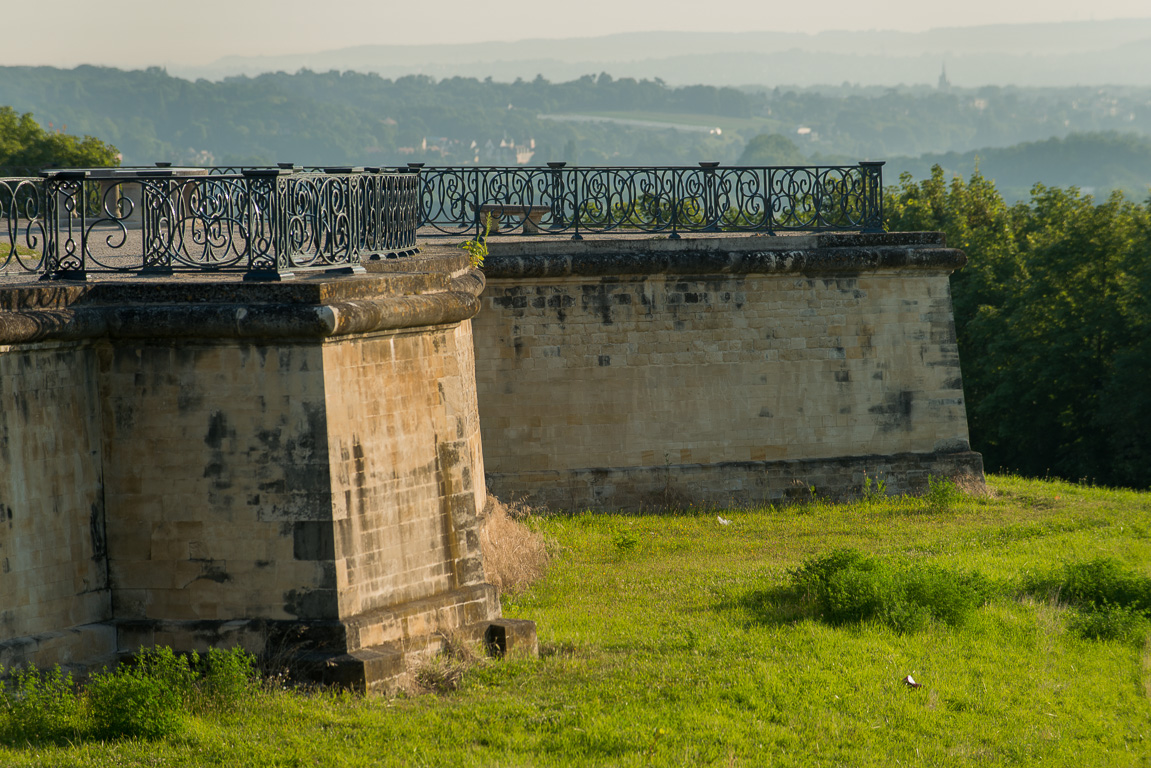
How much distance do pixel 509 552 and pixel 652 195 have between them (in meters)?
6.68

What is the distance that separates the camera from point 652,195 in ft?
52.7

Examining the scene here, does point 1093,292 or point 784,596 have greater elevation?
point 1093,292

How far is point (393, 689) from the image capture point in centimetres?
799

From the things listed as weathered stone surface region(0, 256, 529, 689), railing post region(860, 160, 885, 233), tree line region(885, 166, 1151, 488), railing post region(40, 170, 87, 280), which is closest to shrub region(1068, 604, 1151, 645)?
weathered stone surface region(0, 256, 529, 689)

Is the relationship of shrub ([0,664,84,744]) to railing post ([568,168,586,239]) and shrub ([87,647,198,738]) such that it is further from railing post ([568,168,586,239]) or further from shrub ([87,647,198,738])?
railing post ([568,168,586,239])

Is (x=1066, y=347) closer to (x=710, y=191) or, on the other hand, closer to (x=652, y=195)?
(x=710, y=191)

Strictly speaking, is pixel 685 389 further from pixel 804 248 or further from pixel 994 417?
pixel 994 417

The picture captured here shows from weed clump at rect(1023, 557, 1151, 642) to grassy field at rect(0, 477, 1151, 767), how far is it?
0.10m

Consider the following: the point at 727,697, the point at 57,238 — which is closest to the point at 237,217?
the point at 57,238

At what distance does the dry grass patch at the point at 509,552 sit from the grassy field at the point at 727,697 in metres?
0.23

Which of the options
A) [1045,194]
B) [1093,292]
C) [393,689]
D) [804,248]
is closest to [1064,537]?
[804,248]

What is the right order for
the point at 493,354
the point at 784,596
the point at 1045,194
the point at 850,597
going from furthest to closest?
the point at 1045,194
the point at 493,354
the point at 784,596
the point at 850,597

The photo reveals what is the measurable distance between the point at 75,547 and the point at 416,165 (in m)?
8.73

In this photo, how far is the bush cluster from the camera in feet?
23.0
